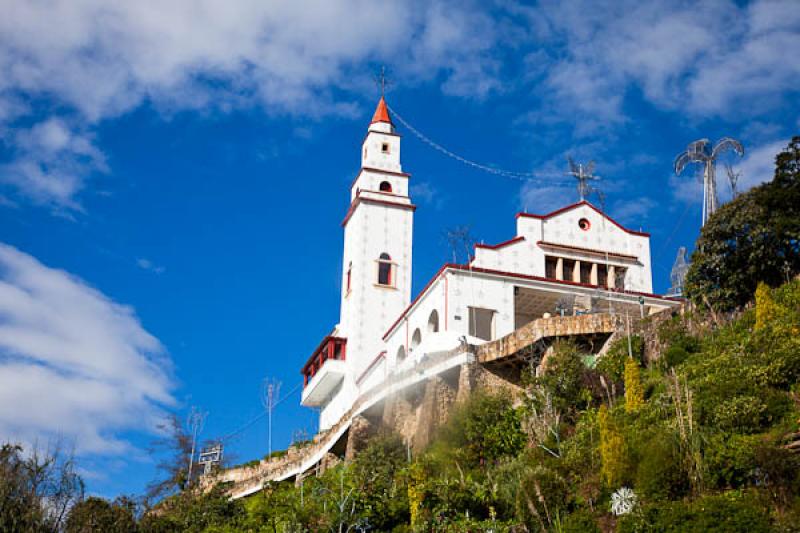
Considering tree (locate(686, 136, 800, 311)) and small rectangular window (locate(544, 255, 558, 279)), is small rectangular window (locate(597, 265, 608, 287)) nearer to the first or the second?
small rectangular window (locate(544, 255, 558, 279))

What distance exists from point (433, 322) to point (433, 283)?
1.88 m

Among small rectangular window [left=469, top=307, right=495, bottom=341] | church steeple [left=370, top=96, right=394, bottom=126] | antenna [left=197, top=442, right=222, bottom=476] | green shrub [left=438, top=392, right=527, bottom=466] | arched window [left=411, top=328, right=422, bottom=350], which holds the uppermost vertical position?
church steeple [left=370, top=96, right=394, bottom=126]

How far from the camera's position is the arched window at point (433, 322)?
44.6 m

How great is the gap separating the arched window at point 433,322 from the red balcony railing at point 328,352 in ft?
34.2

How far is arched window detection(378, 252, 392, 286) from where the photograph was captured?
180 feet

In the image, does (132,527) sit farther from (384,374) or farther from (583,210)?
(583,210)

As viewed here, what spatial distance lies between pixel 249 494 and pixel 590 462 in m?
26.1

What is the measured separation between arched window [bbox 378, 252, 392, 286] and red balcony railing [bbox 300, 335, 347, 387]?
3.93m

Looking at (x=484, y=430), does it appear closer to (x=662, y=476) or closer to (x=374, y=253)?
(x=662, y=476)

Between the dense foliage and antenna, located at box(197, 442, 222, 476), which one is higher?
antenna, located at box(197, 442, 222, 476)

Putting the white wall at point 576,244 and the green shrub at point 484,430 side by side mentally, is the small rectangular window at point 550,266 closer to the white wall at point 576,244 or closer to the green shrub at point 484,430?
the white wall at point 576,244

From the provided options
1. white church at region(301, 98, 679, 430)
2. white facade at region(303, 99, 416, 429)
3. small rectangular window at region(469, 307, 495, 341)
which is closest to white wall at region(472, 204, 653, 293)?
white church at region(301, 98, 679, 430)

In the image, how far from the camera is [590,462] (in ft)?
90.7

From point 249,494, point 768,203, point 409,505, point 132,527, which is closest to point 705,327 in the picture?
point 768,203
